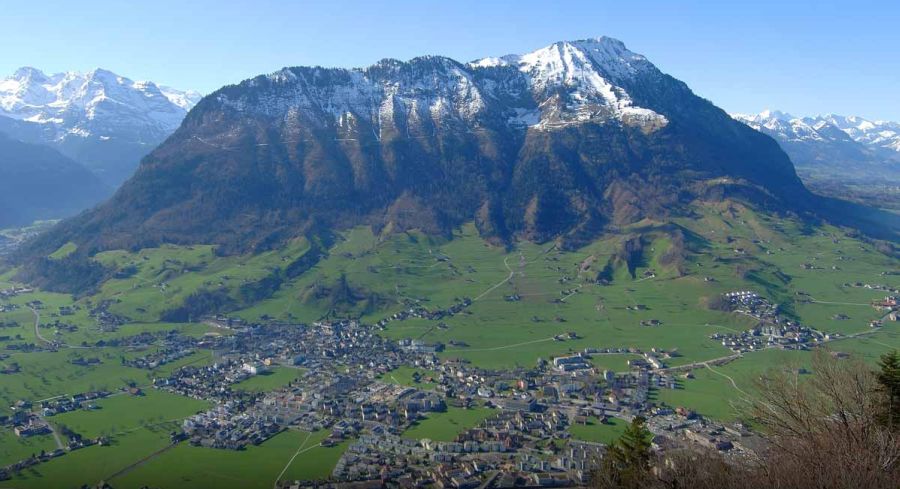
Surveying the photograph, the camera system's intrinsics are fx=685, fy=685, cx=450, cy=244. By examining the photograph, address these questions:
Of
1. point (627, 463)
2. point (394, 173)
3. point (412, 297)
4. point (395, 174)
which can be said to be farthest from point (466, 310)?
point (394, 173)

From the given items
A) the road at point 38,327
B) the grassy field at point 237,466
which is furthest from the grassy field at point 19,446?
the road at point 38,327

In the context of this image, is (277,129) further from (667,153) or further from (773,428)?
(773,428)

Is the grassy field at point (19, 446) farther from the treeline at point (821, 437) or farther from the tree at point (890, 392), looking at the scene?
the tree at point (890, 392)

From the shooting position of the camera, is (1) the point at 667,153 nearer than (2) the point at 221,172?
No

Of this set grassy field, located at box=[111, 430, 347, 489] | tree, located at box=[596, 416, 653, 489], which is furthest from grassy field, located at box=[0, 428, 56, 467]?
tree, located at box=[596, 416, 653, 489]

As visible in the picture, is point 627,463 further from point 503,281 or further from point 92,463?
point 503,281

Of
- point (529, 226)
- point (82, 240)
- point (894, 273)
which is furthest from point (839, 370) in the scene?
point (82, 240)
